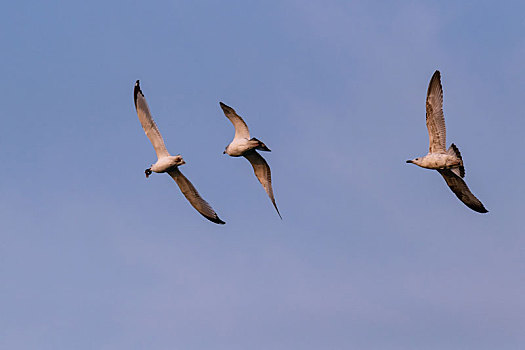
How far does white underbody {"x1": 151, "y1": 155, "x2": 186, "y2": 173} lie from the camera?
44.5 metres

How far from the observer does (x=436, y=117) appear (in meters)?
42.5

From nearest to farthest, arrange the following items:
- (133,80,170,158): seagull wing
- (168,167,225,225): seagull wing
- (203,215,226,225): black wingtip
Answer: (133,80,170,158): seagull wing → (168,167,225,225): seagull wing → (203,215,226,225): black wingtip

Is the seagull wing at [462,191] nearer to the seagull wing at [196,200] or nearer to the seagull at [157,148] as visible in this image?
the seagull wing at [196,200]

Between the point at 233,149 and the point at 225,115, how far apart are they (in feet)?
4.66

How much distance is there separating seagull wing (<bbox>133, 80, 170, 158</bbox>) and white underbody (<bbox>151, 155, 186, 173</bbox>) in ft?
1.67

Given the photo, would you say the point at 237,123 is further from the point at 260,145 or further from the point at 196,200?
the point at 196,200

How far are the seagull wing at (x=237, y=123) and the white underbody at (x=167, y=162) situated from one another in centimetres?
234

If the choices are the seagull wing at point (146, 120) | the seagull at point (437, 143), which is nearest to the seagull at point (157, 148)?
the seagull wing at point (146, 120)

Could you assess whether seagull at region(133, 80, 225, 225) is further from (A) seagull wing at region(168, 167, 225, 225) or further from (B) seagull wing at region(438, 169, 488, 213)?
(B) seagull wing at region(438, 169, 488, 213)

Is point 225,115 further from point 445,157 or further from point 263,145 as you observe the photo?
point 445,157

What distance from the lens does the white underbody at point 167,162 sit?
44.5 m

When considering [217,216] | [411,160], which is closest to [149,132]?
[217,216]

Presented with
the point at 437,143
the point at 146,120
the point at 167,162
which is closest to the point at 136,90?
the point at 146,120

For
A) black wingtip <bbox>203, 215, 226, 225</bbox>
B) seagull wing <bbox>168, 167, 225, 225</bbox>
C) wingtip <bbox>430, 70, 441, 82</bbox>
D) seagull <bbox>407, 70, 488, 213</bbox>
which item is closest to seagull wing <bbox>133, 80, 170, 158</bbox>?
seagull wing <bbox>168, 167, 225, 225</bbox>
